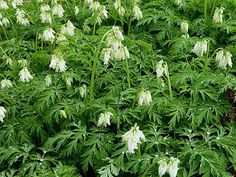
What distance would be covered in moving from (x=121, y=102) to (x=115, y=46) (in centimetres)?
75

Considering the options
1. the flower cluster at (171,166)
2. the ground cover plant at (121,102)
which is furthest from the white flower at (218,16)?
the flower cluster at (171,166)

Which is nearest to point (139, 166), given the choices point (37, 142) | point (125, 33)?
point (37, 142)

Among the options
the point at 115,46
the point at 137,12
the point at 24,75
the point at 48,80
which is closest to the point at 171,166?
the point at 115,46

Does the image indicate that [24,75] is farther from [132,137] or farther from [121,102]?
[132,137]

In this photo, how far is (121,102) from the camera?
18.4 feet

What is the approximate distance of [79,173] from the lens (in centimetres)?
529

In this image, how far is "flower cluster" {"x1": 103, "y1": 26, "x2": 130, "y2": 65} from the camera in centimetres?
523

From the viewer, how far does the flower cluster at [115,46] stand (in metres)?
5.23

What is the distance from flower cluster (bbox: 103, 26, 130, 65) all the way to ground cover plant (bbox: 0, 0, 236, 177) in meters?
0.01

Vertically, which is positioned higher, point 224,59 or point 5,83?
point 224,59

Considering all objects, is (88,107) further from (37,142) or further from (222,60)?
(222,60)

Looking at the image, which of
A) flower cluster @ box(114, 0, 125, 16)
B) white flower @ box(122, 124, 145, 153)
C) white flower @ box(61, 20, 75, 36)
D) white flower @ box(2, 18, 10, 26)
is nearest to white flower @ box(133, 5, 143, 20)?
flower cluster @ box(114, 0, 125, 16)

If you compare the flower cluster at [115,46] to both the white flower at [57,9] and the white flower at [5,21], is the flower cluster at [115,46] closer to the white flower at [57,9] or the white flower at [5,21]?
the white flower at [57,9]

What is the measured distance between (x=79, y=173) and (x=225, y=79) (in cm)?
217
